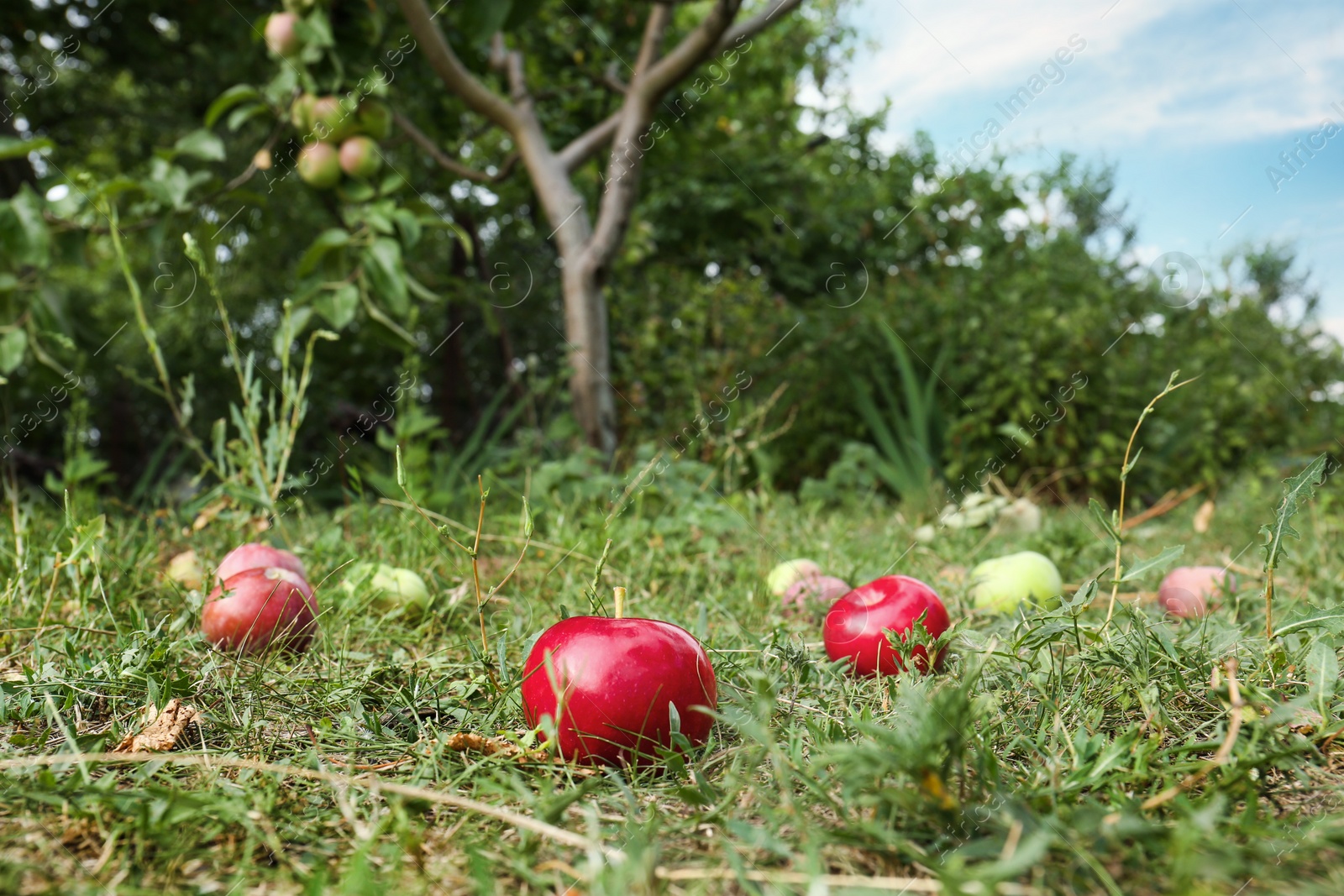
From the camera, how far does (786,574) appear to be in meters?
1.88

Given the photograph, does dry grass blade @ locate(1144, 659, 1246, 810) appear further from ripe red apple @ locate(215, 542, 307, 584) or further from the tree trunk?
the tree trunk

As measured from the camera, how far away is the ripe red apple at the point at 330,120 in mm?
2736

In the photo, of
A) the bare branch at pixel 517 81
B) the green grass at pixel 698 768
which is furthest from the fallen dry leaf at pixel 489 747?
the bare branch at pixel 517 81

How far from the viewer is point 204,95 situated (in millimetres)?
5285

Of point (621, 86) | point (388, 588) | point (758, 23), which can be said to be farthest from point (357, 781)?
point (621, 86)

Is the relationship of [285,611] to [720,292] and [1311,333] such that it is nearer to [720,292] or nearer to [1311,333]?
[720,292]

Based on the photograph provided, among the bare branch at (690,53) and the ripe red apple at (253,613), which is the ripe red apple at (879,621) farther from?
the bare branch at (690,53)

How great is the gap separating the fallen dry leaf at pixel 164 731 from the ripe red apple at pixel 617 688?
16.5 inches

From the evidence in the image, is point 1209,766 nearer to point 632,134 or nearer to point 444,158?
point 632,134

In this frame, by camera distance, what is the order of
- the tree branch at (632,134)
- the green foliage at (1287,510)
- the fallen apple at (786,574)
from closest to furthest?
the green foliage at (1287,510), the fallen apple at (786,574), the tree branch at (632,134)

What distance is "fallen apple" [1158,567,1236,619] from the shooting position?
1.69 metres

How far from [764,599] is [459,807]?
102 cm

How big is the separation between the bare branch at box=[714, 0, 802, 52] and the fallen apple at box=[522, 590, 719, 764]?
2.51 m

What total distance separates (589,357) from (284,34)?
1.44 metres
